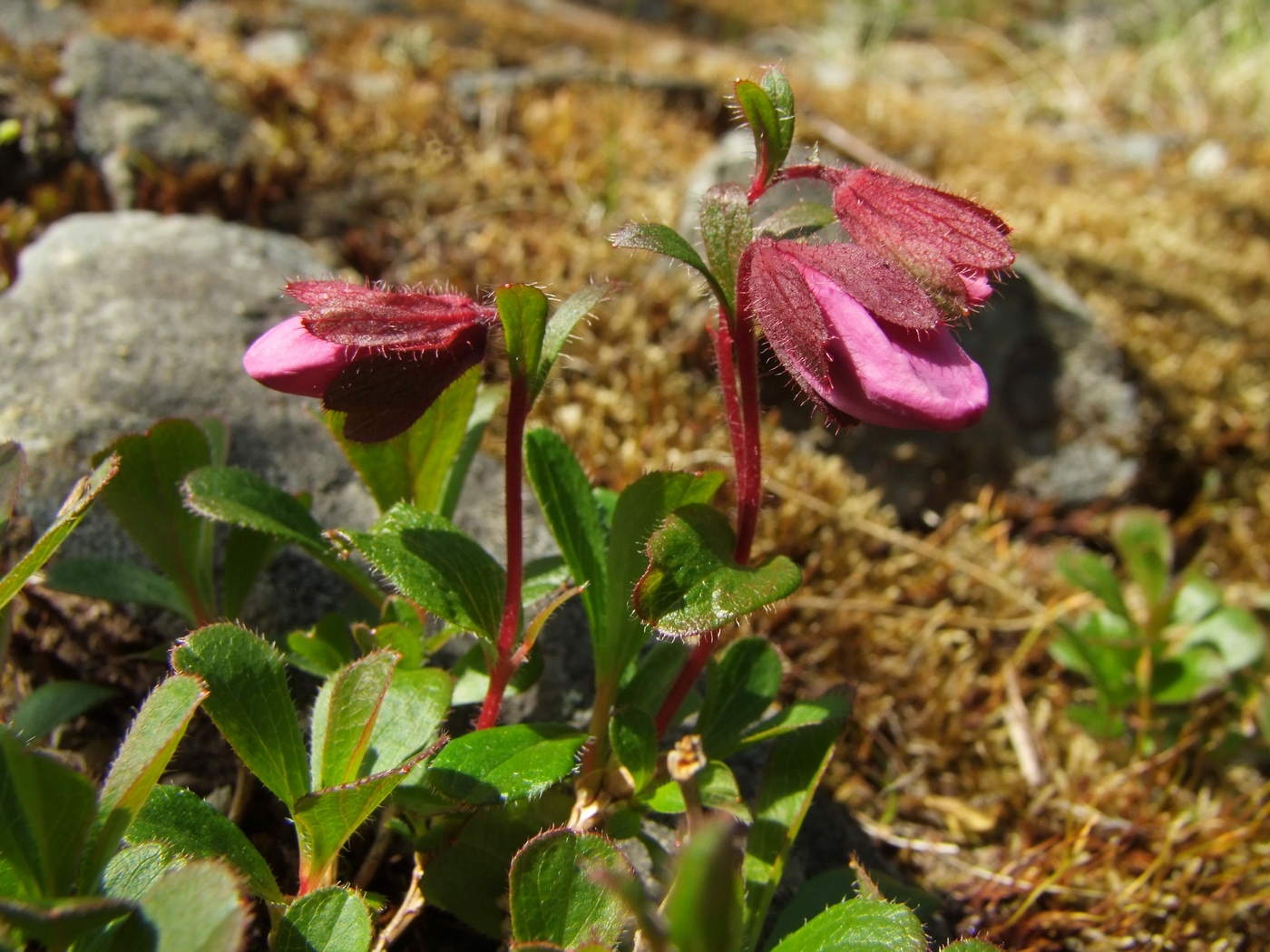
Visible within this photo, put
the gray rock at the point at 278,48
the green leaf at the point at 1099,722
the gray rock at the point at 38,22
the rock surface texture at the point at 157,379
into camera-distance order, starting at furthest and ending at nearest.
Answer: the gray rock at the point at 278,48 < the gray rock at the point at 38,22 < the green leaf at the point at 1099,722 < the rock surface texture at the point at 157,379

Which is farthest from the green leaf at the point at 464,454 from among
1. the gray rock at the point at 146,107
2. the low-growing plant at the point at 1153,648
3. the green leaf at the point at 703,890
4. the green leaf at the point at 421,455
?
the gray rock at the point at 146,107

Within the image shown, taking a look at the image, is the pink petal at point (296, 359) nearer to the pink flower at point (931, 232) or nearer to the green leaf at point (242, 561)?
the green leaf at point (242, 561)

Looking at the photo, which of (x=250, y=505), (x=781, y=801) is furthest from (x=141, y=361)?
(x=781, y=801)

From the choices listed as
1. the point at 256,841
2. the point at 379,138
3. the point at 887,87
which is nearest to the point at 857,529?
the point at 256,841

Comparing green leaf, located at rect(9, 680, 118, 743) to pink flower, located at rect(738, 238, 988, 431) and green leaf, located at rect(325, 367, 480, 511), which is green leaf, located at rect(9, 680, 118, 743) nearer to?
green leaf, located at rect(325, 367, 480, 511)

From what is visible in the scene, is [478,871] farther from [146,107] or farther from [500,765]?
[146,107]

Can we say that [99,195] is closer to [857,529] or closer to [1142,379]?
[857,529]

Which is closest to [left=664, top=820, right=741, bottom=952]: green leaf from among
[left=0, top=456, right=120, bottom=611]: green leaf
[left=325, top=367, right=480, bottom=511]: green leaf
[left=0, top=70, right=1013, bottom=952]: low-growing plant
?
[left=0, top=70, right=1013, bottom=952]: low-growing plant
